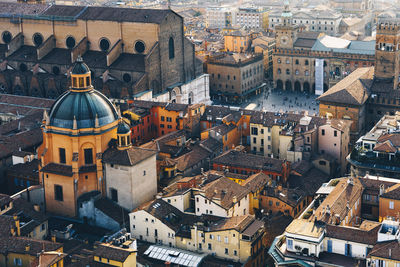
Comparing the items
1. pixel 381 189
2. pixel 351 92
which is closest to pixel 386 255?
pixel 381 189

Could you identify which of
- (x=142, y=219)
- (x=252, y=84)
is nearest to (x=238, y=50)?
(x=252, y=84)

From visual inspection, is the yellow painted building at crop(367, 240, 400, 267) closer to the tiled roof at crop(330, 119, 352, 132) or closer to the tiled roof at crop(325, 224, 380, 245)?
the tiled roof at crop(325, 224, 380, 245)

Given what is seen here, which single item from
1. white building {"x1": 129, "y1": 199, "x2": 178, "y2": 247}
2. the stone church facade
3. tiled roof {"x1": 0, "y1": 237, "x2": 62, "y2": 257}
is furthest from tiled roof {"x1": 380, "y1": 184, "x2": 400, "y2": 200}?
the stone church facade

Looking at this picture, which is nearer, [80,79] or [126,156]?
[126,156]

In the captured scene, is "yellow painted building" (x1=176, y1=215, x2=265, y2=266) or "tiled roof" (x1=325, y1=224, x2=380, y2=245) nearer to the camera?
"tiled roof" (x1=325, y1=224, x2=380, y2=245)

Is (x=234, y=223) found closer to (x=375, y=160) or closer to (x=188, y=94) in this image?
(x=375, y=160)
